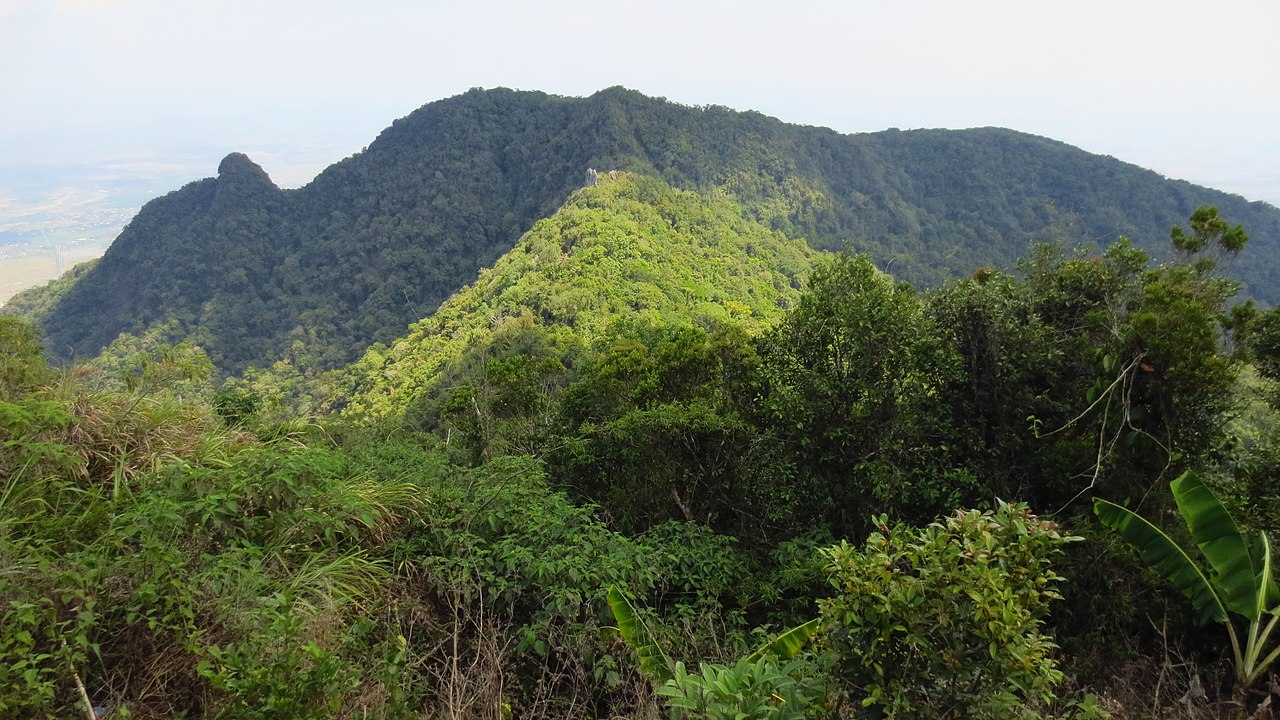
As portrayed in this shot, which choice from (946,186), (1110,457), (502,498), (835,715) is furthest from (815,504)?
(946,186)

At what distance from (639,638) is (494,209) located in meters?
79.3

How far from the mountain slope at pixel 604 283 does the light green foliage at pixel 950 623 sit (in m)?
26.5

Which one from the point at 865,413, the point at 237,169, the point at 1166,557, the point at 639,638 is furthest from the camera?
the point at 237,169

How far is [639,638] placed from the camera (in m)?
3.22

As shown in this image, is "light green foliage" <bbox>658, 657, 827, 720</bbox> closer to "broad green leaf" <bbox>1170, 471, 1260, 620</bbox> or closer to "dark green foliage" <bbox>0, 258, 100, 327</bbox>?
"broad green leaf" <bbox>1170, 471, 1260, 620</bbox>

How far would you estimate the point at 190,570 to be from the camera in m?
2.83

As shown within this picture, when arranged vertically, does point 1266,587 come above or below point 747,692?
below

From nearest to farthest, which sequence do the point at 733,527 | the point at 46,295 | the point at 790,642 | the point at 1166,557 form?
the point at 790,642 < the point at 1166,557 < the point at 733,527 < the point at 46,295

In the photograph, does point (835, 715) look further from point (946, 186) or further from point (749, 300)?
point (946, 186)

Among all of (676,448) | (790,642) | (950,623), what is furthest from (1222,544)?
(676,448)

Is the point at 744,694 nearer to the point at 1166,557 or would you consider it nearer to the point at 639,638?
the point at 639,638

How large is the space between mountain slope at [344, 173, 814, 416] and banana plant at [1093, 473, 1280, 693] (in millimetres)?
24713

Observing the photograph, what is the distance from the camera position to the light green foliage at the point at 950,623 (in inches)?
80.1

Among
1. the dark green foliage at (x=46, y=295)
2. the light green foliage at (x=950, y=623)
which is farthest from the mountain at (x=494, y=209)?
the light green foliage at (x=950, y=623)
